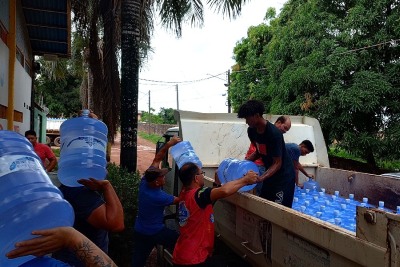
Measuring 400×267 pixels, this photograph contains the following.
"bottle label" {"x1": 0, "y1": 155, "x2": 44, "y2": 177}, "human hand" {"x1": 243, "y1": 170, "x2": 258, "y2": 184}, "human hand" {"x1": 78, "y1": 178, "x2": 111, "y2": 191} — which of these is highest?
"bottle label" {"x1": 0, "y1": 155, "x2": 44, "y2": 177}

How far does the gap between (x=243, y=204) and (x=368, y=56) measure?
7.90m

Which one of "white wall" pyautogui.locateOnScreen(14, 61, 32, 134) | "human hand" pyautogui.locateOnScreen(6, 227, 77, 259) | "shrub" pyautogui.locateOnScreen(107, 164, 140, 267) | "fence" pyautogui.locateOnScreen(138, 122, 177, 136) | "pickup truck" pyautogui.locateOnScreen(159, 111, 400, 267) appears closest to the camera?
"human hand" pyautogui.locateOnScreen(6, 227, 77, 259)

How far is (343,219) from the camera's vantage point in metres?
4.05

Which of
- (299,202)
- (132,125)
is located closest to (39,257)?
(299,202)

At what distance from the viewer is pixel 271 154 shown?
3.63 meters

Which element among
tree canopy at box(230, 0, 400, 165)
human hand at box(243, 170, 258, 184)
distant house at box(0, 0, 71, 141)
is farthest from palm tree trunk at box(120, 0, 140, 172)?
tree canopy at box(230, 0, 400, 165)

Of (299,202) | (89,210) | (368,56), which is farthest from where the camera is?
(368,56)

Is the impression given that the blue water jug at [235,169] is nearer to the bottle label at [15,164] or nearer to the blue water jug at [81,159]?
the blue water jug at [81,159]

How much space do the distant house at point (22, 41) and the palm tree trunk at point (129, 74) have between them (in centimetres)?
173

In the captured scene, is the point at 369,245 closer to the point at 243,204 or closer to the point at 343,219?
the point at 243,204

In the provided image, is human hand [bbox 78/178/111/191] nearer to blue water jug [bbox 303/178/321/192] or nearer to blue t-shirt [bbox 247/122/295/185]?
blue t-shirt [bbox 247/122/295/185]

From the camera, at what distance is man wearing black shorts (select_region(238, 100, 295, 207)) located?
360 centimetres

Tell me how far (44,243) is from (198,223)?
1743mm

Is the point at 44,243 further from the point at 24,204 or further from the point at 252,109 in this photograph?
the point at 252,109
